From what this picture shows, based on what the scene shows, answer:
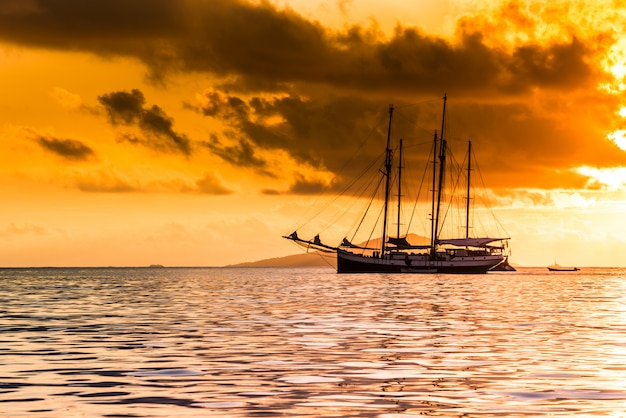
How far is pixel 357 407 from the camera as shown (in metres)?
23.0

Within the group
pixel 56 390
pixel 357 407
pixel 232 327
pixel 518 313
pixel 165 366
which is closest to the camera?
pixel 357 407

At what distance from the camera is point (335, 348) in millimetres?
38094

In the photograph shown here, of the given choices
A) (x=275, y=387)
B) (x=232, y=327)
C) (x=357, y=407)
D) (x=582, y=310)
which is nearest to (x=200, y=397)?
(x=275, y=387)

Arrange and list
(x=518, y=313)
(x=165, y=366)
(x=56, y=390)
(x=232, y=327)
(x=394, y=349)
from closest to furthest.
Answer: (x=56, y=390)
(x=165, y=366)
(x=394, y=349)
(x=232, y=327)
(x=518, y=313)

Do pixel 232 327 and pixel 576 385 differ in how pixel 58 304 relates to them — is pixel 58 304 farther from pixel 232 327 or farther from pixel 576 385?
pixel 576 385

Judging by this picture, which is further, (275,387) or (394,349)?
(394,349)

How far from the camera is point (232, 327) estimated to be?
5078 cm

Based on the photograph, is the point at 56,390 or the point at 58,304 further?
the point at 58,304

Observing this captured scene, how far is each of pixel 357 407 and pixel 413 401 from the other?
5.97 ft

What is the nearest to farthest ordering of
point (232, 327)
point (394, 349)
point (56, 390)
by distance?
1. point (56, 390)
2. point (394, 349)
3. point (232, 327)

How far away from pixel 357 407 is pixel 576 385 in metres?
7.55

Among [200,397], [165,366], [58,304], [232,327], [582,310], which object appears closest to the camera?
[200,397]

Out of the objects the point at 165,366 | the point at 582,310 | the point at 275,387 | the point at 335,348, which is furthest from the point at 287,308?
the point at 275,387

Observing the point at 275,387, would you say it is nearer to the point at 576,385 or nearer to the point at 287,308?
the point at 576,385
